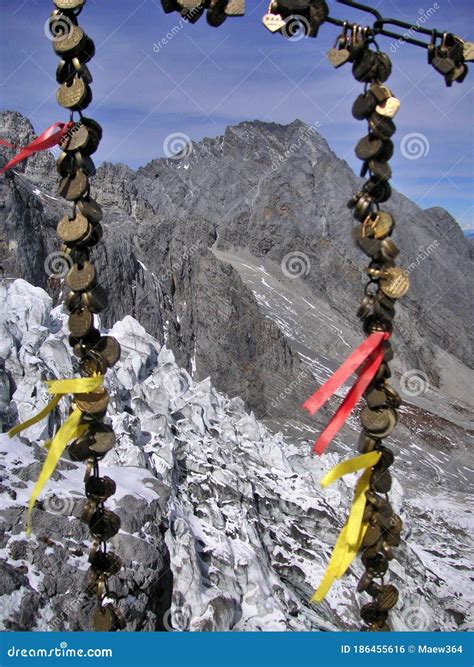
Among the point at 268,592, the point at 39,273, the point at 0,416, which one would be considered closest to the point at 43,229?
the point at 39,273

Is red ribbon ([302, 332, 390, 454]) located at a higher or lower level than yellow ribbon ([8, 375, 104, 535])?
higher

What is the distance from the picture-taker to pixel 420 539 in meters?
29.5

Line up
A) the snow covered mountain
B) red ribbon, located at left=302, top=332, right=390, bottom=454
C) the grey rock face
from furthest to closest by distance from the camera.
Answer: the grey rock face < the snow covered mountain < red ribbon, located at left=302, top=332, right=390, bottom=454

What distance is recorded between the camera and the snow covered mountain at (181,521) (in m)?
8.64

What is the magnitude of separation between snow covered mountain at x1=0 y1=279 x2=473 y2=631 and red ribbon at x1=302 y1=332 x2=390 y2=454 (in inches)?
159

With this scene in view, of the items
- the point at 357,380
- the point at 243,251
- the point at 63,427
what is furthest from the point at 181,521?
the point at 243,251

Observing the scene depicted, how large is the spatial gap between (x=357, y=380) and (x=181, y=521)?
1110 centimetres

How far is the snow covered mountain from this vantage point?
8.64 metres

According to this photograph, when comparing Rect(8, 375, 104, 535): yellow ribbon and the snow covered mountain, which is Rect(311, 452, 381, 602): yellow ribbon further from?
the snow covered mountain

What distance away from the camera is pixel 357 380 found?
9.19 ft

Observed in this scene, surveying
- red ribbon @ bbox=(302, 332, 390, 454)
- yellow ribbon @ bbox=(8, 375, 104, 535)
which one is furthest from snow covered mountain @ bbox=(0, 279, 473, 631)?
red ribbon @ bbox=(302, 332, 390, 454)

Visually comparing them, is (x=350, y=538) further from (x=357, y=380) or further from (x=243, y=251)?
(x=243, y=251)

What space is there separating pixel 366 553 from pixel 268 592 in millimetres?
11930

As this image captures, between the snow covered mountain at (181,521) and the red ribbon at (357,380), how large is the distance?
405 centimetres
